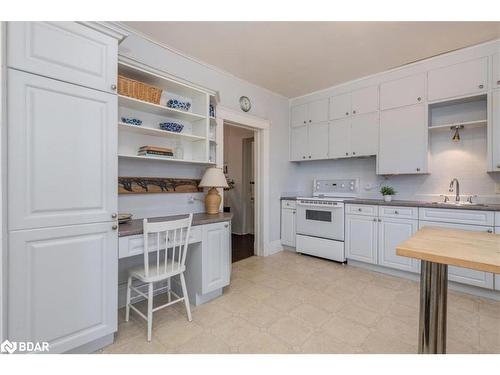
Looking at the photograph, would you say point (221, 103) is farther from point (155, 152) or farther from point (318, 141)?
point (318, 141)

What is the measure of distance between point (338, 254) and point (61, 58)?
11.6ft

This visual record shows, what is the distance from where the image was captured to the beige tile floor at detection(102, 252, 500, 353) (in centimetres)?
172

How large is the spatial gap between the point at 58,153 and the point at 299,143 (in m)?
3.44

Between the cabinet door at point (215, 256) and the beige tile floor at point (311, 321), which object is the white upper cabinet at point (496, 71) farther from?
the cabinet door at point (215, 256)

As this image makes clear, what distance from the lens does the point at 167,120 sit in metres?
2.66

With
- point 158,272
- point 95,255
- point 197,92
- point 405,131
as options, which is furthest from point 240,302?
point 405,131

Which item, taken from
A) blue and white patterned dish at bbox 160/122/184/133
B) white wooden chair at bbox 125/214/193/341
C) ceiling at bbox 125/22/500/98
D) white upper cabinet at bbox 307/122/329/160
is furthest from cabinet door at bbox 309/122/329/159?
white wooden chair at bbox 125/214/193/341

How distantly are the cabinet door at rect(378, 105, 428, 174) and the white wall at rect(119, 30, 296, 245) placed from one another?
5.02 ft

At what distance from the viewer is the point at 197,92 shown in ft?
8.70

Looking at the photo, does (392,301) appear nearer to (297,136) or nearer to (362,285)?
(362,285)

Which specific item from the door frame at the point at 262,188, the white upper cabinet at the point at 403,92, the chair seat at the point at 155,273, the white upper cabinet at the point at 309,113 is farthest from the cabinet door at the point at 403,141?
the chair seat at the point at 155,273

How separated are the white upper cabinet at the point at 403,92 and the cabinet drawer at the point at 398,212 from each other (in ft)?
4.38

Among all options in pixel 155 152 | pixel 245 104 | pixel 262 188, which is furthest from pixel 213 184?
pixel 245 104

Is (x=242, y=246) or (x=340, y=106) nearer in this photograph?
(x=340, y=106)
